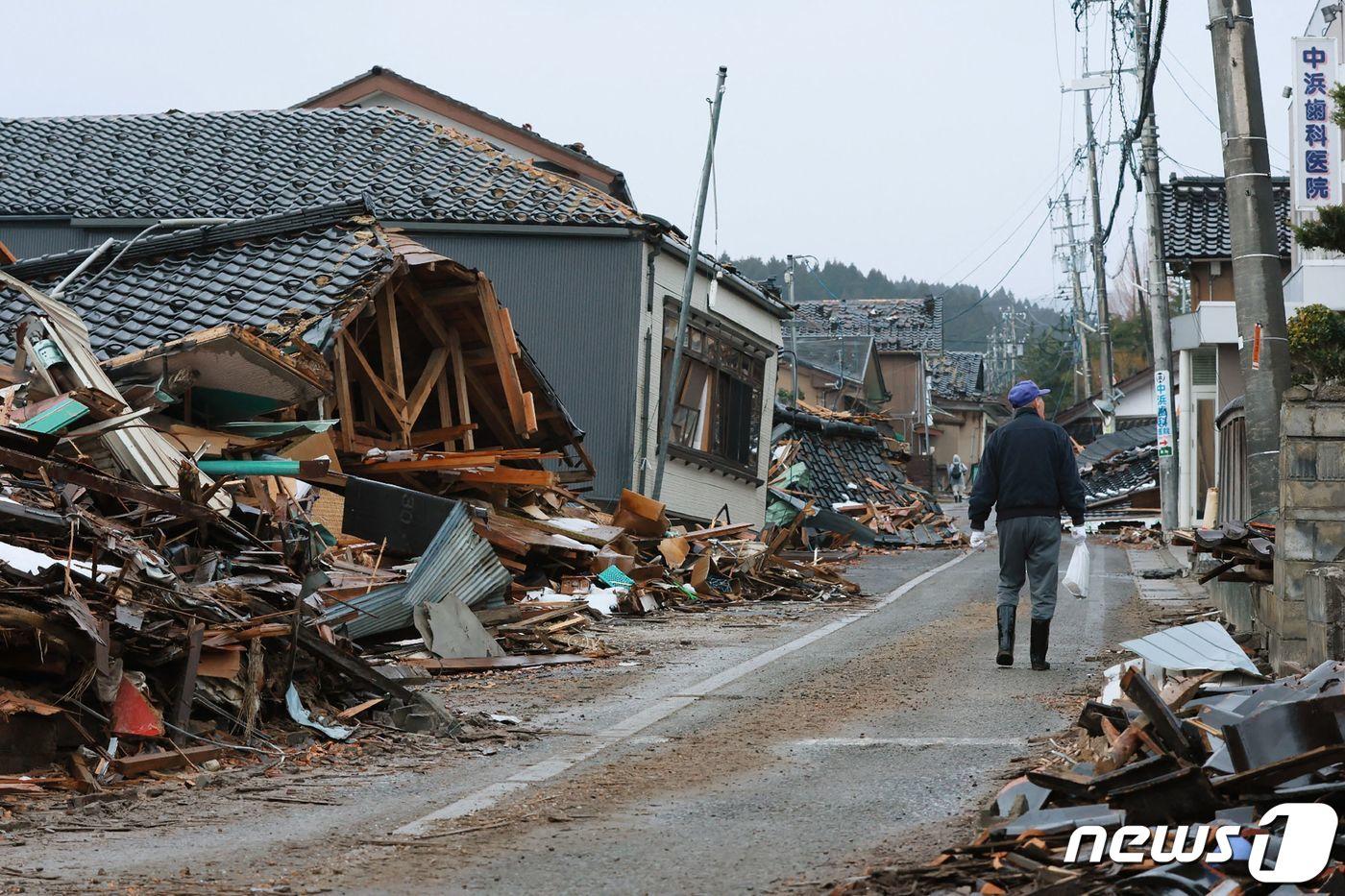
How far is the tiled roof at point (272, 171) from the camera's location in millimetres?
23797

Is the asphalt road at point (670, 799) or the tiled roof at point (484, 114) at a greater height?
the tiled roof at point (484, 114)

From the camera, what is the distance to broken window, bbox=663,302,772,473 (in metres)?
24.6

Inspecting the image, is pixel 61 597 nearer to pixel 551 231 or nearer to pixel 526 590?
pixel 526 590

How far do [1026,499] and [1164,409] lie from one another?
18.9 m

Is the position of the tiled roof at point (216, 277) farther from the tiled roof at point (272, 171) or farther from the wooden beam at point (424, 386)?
the tiled roof at point (272, 171)

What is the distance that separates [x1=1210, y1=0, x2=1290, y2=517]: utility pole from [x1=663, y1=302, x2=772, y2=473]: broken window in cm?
1194

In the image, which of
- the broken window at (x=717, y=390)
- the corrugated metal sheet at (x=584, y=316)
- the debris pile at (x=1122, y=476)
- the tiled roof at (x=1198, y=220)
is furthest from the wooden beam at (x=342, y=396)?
the debris pile at (x=1122, y=476)

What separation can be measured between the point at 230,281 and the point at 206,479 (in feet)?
15.8

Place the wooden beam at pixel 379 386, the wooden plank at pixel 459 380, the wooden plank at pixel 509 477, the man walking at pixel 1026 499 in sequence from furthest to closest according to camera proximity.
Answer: the wooden plank at pixel 459 380 → the wooden plank at pixel 509 477 → the wooden beam at pixel 379 386 → the man walking at pixel 1026 499

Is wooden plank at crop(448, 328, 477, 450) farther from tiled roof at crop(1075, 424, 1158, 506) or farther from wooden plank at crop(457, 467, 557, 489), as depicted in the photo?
tiled roof at crop(1075, 424, 1158, 506)

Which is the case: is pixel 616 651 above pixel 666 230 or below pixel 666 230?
below

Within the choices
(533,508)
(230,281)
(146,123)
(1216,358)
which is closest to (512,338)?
(533,508)

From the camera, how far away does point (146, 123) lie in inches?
1139

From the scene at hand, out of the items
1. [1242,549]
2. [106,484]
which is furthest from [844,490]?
[106,484]
